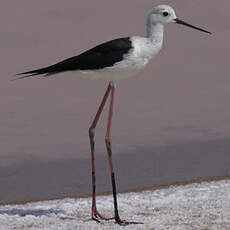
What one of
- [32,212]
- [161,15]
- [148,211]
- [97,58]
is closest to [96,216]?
[148,211]

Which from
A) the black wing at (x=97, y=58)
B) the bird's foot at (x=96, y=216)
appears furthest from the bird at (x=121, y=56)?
the bird's foot at (x=96, y=216)

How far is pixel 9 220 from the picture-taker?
14617 mm

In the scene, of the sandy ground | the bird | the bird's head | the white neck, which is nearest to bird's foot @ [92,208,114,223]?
the sandy ground

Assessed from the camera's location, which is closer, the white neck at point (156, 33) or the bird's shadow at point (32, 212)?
the white neck at point (156, 33)

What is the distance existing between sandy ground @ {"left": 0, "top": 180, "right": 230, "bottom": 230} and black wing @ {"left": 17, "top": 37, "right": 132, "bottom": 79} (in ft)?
10.7

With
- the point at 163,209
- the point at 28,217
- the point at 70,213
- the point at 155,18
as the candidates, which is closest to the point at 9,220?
the point at 28,217

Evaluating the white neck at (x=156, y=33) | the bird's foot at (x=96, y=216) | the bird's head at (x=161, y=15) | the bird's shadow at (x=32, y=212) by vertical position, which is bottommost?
the bird's shadow at (x=32, y=212)

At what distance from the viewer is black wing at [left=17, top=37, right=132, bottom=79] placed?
40.9 feet

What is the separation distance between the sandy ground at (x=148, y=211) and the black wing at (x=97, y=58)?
10.7 feet

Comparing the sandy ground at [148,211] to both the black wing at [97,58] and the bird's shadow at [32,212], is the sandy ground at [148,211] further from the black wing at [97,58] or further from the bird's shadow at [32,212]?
the black wing at [97,58]

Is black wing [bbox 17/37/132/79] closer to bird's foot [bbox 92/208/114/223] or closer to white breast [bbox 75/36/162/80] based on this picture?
white breast [bbox 75/36/162/80]

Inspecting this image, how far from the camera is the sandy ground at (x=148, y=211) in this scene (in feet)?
43.7

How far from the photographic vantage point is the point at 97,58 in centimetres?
1265

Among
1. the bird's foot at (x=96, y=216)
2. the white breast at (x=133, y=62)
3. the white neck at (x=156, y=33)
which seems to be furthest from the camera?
the bird's foot at (x=96, y=216)
